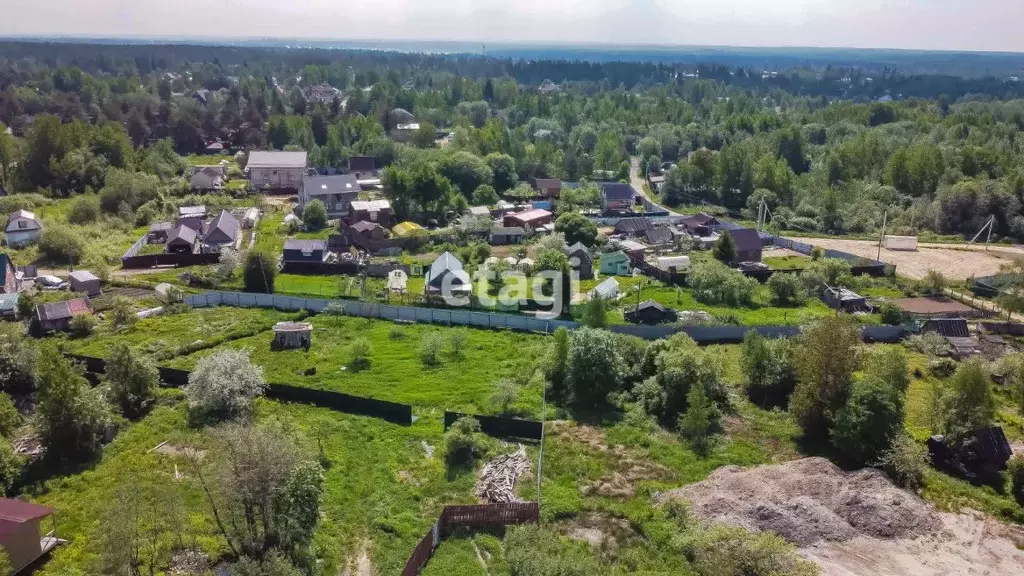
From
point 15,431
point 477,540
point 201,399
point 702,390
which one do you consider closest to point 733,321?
point 702,390

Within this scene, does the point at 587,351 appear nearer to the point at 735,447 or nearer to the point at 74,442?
the point at 735,447

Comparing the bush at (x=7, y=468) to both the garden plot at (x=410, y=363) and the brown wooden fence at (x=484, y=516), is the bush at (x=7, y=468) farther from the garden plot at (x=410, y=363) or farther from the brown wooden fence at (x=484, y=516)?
the brown wooden fence at (x=484, y=516)

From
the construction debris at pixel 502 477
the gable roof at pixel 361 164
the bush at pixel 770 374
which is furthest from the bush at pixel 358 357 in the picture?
the gable roof at pixel 361 164

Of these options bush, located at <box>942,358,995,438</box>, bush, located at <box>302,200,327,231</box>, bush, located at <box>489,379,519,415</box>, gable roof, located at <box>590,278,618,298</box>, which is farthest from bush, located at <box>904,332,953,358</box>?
bush, located at <box>302,200,327,231</box>

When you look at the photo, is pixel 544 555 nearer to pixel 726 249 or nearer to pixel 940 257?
pixel 726 249

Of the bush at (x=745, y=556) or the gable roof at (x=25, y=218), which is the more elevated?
the gable roof at (x=25, y=218)

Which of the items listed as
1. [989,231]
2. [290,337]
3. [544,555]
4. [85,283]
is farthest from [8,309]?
[989,231]
